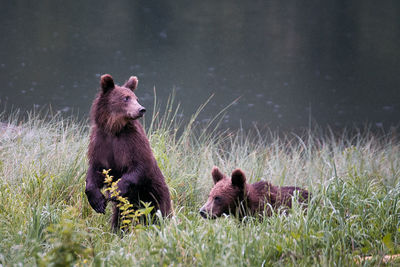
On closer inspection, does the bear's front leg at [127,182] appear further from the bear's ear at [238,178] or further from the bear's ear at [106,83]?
the bear's ear at [238,178]

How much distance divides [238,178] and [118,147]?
3.81 feet

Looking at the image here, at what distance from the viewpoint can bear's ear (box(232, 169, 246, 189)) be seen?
407 centimetres

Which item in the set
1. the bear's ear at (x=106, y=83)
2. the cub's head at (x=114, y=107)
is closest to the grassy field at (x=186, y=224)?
the cub's head at (x=114, y=107)

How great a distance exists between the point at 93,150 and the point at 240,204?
56.4 inches

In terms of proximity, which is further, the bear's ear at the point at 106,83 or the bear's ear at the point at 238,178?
the bear's ear at the point at 238,178

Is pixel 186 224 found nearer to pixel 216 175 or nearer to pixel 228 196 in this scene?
pixel 228 196

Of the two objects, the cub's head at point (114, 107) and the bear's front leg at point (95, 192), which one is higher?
the cub's head at point (114, 107)

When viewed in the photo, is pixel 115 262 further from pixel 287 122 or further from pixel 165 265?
pixel 287 122

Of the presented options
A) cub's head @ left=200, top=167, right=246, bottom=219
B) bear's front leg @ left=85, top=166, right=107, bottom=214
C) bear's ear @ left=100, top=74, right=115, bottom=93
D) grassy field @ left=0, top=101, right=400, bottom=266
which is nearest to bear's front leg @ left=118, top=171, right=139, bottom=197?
bear's front leg @ left=85, top=166, right=107, bottom=214

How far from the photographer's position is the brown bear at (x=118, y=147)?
354cm

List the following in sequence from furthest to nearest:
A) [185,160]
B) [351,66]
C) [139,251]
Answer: [351,66], [185,160], [139,251]

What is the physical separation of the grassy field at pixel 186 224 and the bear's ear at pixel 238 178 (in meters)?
0.35

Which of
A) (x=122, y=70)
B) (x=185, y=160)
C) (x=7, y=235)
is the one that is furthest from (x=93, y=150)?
(x=122, y=70)

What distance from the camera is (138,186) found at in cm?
360
